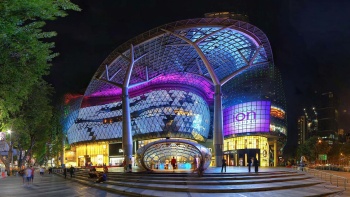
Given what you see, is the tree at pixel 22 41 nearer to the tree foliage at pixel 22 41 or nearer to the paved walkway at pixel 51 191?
the tree foliage at pixel 22 41

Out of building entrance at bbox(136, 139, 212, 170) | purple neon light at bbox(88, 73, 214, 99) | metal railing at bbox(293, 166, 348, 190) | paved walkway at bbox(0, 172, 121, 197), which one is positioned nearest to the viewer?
paved walkway at bbox(0, 172, 121, 197)

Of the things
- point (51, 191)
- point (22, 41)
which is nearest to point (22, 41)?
point (22, 41)

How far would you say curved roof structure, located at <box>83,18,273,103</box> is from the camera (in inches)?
2106

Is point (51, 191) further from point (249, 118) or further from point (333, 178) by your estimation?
point (249, 118)

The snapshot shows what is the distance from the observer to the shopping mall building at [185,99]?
53.2 meters

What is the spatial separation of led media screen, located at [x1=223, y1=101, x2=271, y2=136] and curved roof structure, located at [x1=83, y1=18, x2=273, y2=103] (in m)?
9.29

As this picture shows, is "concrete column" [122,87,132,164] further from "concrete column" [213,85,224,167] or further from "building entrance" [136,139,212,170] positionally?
"concrete column" [213,85,224,167]

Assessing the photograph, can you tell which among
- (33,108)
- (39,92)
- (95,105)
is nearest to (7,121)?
(33,108)

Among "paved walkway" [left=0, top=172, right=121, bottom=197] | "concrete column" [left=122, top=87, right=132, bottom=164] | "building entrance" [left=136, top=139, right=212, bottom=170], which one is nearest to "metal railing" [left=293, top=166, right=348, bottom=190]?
"building entrance" [left=136, top=139, right=212, bottom=170]

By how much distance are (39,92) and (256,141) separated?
48.0 meters

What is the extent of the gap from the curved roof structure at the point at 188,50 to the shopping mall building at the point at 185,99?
0.50 ft

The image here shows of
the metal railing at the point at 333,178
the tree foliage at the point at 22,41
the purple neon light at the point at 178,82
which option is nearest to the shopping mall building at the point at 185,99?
the purple neon light at the point at 178,82

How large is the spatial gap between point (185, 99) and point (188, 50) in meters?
24.7

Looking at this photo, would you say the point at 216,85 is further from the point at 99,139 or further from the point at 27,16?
the point at 99,139
